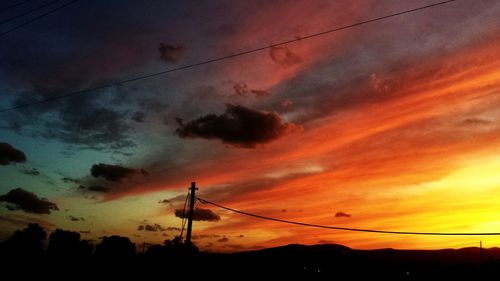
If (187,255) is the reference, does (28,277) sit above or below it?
below

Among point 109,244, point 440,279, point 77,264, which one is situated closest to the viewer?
point 77,264

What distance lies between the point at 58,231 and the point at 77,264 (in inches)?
4722

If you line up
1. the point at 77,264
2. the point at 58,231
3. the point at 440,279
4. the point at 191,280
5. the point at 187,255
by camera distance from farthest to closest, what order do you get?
the point at 58,231 < the point at 440,279 < the point at 77,264 < the point at 191,280 < the point at 187,255

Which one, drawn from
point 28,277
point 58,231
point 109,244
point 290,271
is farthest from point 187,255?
point 58,231

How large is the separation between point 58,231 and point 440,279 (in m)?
135

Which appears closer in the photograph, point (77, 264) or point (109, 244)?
point (77, 264)

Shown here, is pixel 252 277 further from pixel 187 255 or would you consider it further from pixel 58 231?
pixel 58 231

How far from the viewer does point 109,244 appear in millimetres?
129750

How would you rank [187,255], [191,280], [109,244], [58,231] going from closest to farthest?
[187,255], [191,280], [109,244], [58,231]

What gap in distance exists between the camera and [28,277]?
1864 inches

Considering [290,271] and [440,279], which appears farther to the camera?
[290,271]

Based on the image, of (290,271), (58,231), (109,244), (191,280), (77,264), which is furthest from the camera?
(58,231)

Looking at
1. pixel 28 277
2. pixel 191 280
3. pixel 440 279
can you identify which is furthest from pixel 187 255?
pixel 440 279

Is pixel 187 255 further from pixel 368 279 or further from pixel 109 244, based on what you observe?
pixel 109 244
